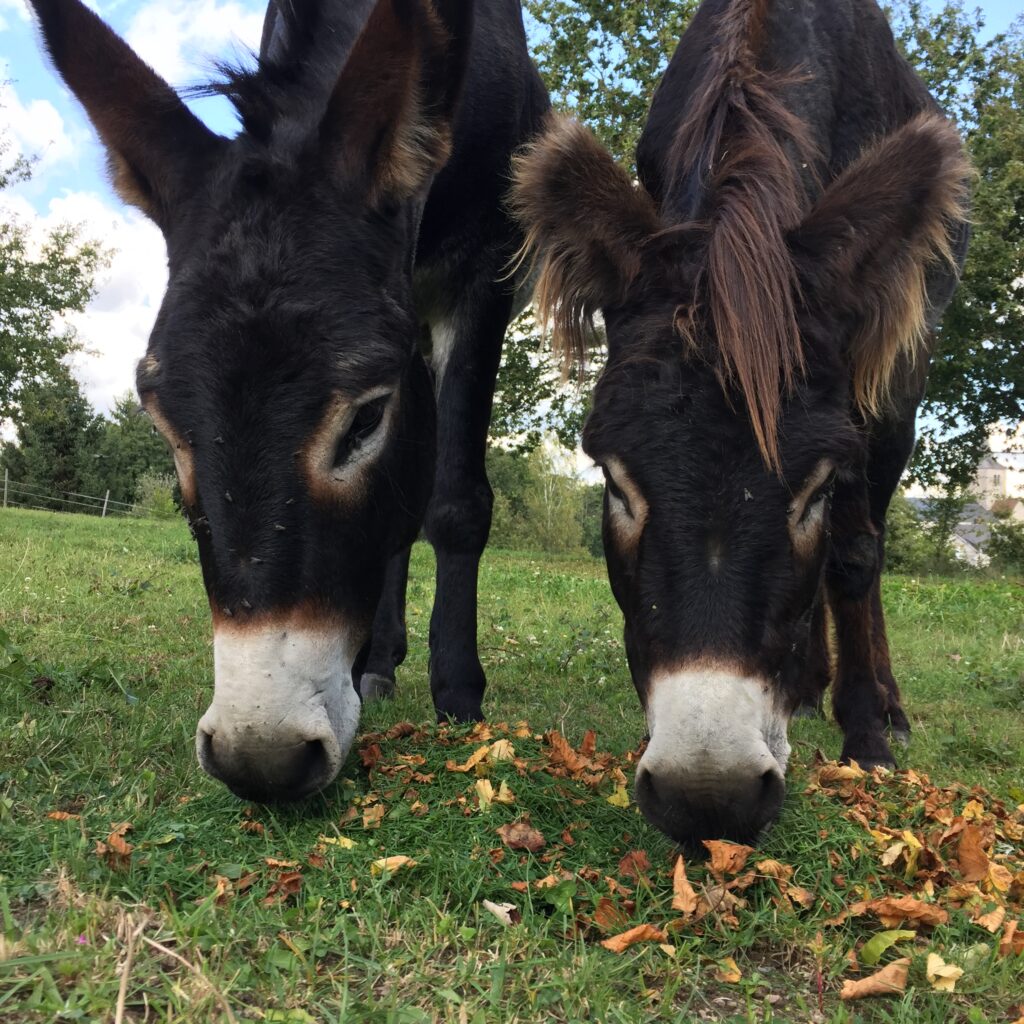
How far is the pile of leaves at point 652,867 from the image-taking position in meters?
1.85

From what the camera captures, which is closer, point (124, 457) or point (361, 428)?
point (361, 428)

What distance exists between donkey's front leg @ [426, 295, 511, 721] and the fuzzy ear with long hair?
0.97 m

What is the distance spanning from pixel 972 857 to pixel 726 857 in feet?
2.24

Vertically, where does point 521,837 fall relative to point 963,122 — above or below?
below

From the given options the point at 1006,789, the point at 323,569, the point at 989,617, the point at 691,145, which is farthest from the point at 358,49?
the point at 989,617

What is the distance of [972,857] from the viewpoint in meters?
2.14

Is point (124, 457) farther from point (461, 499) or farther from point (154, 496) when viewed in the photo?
point (461, 499)

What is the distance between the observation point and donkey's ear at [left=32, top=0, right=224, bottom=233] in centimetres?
269

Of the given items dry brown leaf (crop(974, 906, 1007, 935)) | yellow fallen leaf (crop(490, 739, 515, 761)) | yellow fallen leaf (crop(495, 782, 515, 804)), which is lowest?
yellow fallen leaf (crop(495, 782, 515, 804))

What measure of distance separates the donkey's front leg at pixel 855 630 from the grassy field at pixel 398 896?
26 cm

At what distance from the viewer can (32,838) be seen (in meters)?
2.08

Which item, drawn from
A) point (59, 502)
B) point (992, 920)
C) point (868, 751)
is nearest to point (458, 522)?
point (868, 751)

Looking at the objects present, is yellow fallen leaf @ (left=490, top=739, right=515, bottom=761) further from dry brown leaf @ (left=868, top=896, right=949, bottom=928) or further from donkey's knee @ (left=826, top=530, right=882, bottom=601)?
donkey's knee @ (left=826, top=530, right=882, bottom=601)

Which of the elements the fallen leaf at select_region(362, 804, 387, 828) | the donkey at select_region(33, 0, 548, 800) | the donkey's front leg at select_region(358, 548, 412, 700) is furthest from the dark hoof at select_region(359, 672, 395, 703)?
the fallen leaf at select_region(362, 804, 387, 828)
